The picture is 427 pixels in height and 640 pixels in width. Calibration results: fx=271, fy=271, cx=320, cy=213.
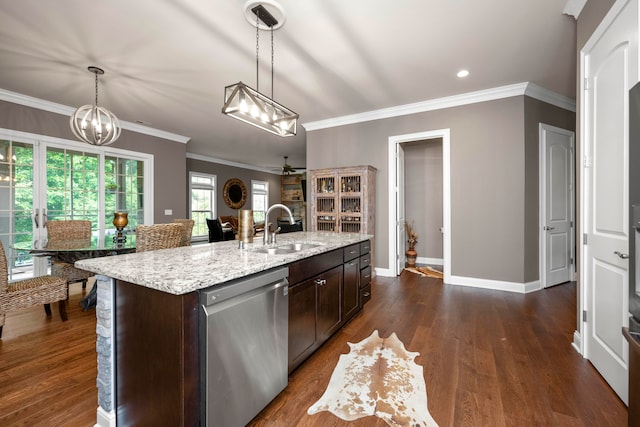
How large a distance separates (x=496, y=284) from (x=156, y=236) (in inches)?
161

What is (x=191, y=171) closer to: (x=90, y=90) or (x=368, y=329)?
(x=90, y=90)

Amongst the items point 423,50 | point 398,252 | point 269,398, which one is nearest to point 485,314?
point 398,252

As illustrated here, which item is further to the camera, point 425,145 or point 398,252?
point 425,145

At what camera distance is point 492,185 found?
11.9 feet

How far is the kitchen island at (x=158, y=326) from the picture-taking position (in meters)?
1.08

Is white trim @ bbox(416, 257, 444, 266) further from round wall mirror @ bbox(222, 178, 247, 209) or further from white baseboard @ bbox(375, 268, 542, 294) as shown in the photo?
round wall mirror @ bbox(222, 178, 247, 209)

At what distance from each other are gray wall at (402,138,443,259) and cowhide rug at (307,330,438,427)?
3648 mm

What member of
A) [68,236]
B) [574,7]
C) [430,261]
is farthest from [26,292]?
[430,261]

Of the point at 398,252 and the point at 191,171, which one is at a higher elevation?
the point at 191,171

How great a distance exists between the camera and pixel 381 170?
4.41m

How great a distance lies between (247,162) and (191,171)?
1.93 metres

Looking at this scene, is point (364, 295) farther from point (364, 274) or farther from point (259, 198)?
point (259, 198)

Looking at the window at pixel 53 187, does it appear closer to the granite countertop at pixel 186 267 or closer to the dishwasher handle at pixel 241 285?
the granite countertop at pixel 186 267

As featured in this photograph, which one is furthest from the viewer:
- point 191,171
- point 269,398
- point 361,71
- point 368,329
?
point 191,171
